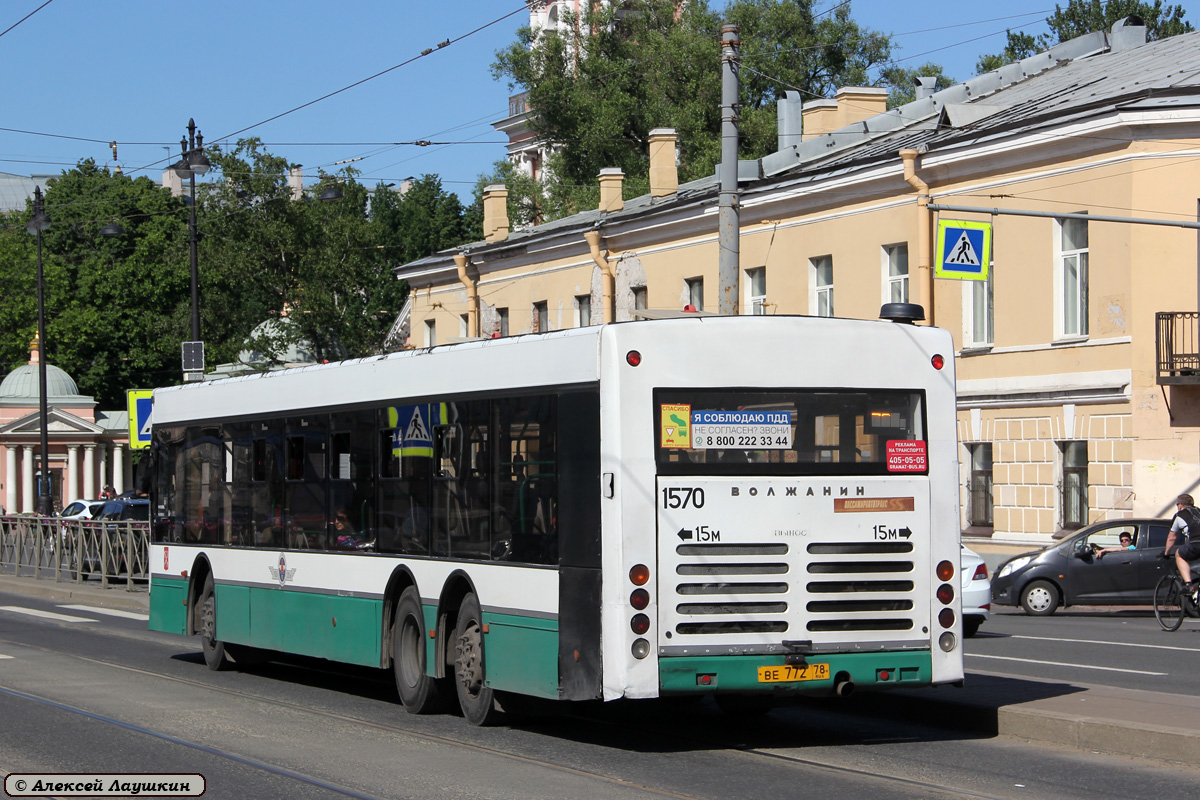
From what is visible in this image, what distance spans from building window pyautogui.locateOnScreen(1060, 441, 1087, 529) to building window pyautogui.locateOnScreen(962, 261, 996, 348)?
2886mm

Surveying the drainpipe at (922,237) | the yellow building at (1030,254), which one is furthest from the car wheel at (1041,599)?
the drainpipe at (922,237)

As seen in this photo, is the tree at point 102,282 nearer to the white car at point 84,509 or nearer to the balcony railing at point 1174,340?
the white car at point 84,509

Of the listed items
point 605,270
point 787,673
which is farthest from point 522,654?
point 605,270

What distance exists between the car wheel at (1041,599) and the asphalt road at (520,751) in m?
13.2

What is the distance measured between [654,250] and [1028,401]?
40.4ft

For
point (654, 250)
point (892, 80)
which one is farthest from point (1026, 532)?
point (892, 80)

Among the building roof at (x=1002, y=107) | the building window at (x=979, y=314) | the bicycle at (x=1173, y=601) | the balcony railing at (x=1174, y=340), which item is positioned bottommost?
the bicycle at (x=1173, y=601)

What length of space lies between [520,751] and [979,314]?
2262 cm

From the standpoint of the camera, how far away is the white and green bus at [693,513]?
9.96 metres

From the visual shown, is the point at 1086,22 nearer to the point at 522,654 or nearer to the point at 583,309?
the point at 583,309

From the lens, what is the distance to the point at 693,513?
10023mm

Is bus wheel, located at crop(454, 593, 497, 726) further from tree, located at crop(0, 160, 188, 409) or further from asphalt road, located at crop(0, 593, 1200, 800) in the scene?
tree, located at crop(0, 160, 188, 409)

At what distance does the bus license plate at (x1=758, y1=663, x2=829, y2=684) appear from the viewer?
9984 millimetres

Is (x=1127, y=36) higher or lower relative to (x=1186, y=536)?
higher
